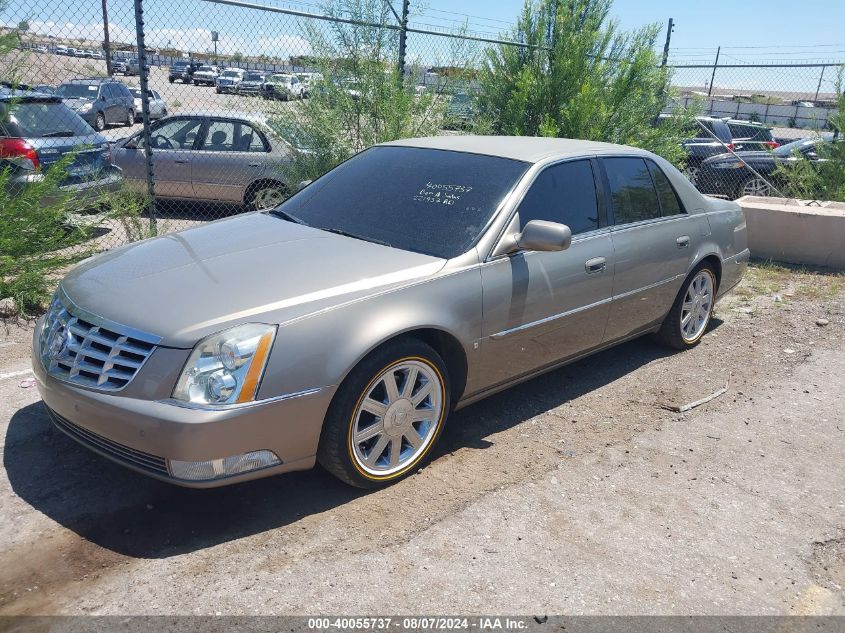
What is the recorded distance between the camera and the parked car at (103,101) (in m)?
22.8

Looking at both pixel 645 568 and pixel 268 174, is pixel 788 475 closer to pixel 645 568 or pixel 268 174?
pixel 645 568

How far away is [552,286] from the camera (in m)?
4.40

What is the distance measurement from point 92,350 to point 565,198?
2797mm

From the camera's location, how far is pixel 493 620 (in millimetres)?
2881

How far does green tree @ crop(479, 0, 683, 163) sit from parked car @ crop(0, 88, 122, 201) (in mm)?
4499

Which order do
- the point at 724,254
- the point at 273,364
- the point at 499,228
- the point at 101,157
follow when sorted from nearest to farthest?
the point at 273,364 → the point at 499,228 → the point at 724,254 → the point at 101,157

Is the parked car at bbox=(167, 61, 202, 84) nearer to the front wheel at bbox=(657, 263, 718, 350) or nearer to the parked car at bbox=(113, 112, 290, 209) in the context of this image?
the parked car at bbox=(113, 112, 290, 209)

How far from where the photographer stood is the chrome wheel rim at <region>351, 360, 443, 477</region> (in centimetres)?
359

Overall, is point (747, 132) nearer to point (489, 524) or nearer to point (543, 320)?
point (543, 320)

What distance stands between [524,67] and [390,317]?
6.63m

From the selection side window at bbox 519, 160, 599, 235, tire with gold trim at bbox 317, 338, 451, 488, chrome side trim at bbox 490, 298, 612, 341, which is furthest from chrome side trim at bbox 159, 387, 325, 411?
side window at bbox 519, 160, 599, 235

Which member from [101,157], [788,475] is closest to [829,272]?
[788,475]

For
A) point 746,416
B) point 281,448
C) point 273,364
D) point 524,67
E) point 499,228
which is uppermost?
point 524,67

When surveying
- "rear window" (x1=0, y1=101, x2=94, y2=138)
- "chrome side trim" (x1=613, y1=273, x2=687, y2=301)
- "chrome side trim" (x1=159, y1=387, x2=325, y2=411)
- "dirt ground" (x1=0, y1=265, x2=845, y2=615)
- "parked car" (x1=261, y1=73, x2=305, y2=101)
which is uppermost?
"parked car" (x1=261, y1=73, x2=305, y2=101)
